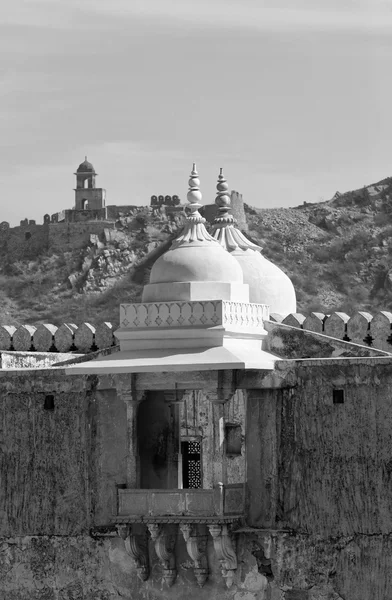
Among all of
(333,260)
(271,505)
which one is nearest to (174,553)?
(271,505)

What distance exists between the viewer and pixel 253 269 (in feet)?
89.7

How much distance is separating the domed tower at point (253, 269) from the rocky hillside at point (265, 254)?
40.8 metres

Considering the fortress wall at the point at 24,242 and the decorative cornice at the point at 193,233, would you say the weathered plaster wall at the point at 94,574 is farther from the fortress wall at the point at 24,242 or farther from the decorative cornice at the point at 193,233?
the fortress wall at the point at 24,242

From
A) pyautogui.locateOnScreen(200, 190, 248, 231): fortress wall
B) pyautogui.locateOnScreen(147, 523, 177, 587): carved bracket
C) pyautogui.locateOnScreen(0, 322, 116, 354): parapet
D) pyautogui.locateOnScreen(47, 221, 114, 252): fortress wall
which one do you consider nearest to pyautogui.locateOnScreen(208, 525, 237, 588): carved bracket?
pyautogui.locateOnScreen(147, 523, 177, 587): carved bracket

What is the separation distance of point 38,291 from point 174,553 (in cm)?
5936

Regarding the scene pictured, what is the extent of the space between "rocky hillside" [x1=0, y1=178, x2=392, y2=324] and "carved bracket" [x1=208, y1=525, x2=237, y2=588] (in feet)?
147

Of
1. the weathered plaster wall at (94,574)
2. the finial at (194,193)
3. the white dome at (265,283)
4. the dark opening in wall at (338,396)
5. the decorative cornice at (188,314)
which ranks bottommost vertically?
the weathered plaster wall at (94,574)

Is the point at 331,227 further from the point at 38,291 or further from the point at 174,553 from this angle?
the point at 174,553

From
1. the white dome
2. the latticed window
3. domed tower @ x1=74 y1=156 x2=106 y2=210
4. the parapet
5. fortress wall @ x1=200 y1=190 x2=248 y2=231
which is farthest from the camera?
domed tower @ x1=74 y1=156 x2=106 y2=210

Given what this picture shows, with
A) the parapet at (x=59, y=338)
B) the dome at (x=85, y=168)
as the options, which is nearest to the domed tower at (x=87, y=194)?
the dome at (x=85, y=168)

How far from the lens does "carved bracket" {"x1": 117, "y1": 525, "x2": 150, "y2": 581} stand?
79.7 ft

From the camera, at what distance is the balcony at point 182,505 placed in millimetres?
23750

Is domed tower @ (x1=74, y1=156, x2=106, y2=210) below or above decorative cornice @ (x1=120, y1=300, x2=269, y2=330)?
above

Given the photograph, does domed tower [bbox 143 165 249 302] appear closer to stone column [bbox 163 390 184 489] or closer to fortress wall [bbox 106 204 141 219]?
stone column [bbox 163 390 184 489]
